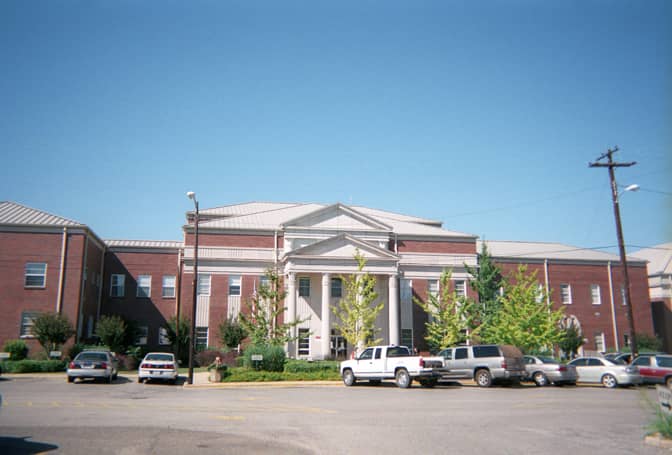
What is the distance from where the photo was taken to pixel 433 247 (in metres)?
49.8

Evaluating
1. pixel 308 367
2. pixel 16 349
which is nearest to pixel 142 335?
pixel 16 349

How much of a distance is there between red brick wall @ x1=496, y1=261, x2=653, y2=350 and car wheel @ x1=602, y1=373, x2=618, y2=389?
86.7ft

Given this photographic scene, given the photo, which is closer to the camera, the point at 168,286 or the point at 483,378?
the point at 483,378

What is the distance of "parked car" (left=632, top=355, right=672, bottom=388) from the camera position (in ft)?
86.8

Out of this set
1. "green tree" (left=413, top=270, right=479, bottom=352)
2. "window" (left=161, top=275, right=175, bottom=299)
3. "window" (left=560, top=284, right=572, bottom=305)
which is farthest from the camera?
"window" (left=560, top=284, right=572, bottom=305)

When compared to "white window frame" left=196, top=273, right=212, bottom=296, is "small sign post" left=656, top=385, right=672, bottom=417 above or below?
below

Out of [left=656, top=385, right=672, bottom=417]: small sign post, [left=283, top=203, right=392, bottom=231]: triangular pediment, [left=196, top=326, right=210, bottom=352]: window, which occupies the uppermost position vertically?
[left=283, top=203, right=392, bottom=231]: triangular pediment

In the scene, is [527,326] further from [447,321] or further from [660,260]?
[660,260]

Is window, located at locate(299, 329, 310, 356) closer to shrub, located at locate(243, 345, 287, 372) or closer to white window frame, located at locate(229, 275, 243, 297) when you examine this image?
white window frame, located at locate(229, 275, 243, 297)

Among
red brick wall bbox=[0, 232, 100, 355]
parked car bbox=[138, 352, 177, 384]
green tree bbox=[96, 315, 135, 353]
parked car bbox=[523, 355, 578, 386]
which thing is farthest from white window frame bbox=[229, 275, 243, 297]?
parked car bbox=[523, 355, 578, 386]

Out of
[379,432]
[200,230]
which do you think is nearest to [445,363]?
[379,432]

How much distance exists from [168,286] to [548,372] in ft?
104

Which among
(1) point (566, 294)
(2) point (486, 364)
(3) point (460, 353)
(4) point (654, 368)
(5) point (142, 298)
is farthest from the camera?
(1) point (566, 294)

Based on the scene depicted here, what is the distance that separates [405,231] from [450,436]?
127 feet
